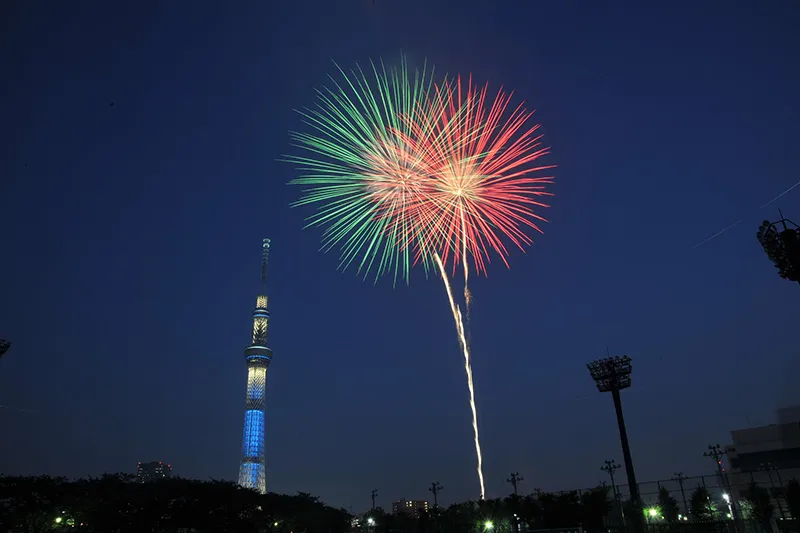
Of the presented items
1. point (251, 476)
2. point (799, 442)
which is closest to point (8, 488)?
point (251, 476)

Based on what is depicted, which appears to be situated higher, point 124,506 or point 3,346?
point 3,346

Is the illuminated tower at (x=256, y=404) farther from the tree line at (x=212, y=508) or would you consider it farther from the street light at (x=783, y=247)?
the street light at (x=783, y=247)

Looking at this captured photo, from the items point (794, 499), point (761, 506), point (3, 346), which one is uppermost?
point (3, 346)

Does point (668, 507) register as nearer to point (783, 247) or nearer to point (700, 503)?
point (700, 503)

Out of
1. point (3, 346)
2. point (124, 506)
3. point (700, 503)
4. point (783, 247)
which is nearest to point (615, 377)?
point (700, 503)

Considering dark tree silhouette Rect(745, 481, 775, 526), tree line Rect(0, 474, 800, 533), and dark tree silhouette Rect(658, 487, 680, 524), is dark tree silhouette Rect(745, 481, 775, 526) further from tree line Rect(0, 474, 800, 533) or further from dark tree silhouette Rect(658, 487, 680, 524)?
dark tree silhouette Rect(658, 487, 680, 524)

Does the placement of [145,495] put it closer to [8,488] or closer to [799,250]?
[8,488]
